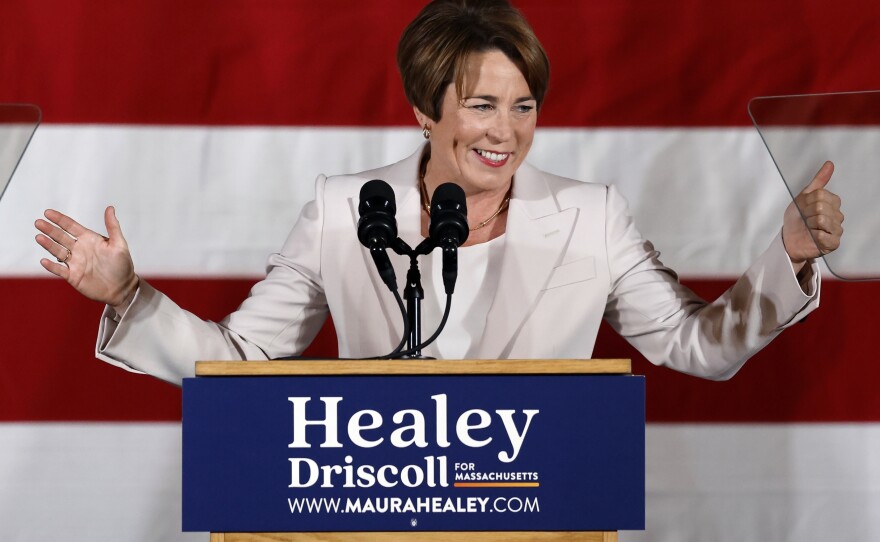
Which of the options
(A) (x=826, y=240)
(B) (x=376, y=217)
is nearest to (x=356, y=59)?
(B) (x=376, y=217)

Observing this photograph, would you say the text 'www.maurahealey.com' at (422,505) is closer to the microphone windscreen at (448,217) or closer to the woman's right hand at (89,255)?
the microphone windscreen at (448,217)

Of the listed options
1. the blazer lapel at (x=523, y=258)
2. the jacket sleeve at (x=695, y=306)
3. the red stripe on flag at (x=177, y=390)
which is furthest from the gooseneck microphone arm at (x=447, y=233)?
the red stripe on flag at (x=177, y=390)

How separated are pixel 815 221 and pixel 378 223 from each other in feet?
2.26

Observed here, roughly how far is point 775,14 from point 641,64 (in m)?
0.32

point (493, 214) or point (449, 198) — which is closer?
point (449, 198)

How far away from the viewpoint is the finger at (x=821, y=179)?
158 centimetres

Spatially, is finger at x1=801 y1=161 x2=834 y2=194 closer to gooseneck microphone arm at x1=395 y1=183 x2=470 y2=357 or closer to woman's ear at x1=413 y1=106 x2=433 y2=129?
gooseneck microphone arm at x1=395 y1=183 x2=470 y2=357

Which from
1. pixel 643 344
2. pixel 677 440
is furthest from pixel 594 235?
pixel 677 440

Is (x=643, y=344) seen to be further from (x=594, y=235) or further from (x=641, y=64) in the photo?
(x=641, y=64)

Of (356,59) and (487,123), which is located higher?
(356,59)

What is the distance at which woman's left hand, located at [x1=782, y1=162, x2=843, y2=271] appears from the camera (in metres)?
1.56

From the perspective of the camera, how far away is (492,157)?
190 centimetres

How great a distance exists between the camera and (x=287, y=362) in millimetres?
1230

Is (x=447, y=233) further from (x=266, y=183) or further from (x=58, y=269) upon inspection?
(x=266, y=183)
